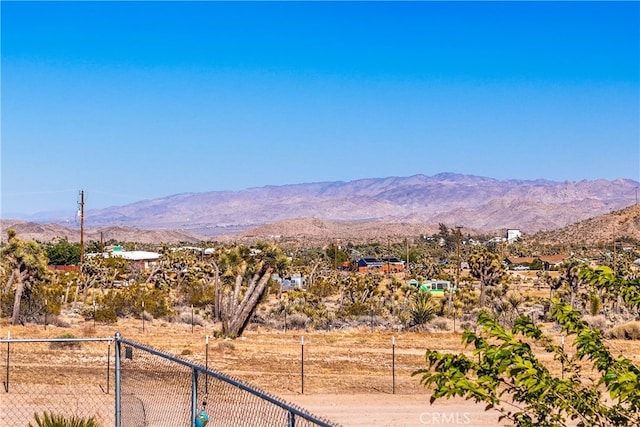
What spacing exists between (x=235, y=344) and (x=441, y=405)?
14625mm

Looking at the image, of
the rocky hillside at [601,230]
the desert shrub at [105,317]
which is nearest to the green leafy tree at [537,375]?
the desert shrub at [105,317]

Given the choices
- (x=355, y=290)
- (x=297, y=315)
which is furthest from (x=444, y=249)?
(x=297, y=315)

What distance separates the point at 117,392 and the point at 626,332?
3368 cm

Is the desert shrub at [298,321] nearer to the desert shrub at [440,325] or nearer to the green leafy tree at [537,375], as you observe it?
the desert shrub at [440,325]

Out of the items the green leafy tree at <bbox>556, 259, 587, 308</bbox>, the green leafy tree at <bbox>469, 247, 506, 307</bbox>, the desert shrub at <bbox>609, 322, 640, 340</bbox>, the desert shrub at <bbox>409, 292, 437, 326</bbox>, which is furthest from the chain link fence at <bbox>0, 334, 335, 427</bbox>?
the green leafy tree at <bbox>556, 259, 587, 308</bbox>

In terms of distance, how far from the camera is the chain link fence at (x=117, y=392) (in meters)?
12.9

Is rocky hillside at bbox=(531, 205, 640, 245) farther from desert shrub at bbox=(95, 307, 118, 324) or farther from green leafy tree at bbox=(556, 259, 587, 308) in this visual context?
desert shrub at bbox=(95, 307, 118, 324)

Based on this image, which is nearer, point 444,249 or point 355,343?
point 355,343

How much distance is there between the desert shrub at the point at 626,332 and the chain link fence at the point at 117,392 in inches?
966

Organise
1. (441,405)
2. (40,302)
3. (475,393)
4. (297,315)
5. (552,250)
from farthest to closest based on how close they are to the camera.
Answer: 1. (552,250)
2. (297,315)
3. (40,302)
4. (441,405)
5. (475,393)

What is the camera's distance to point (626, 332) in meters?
39.5

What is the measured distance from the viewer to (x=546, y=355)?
32031 millimetres

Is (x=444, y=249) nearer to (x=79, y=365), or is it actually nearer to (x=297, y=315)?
(x=297, y=315)

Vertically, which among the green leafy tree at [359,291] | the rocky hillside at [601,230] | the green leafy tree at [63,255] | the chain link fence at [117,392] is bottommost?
the chain link fence at [117,392]
